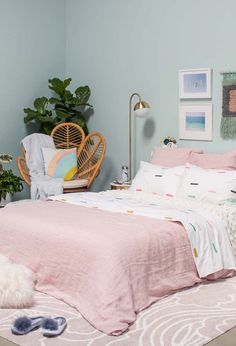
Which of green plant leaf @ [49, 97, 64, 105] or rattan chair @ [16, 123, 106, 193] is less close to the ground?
green plant leaf @ [49, 97, 64, 105]

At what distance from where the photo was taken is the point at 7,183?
215 inches

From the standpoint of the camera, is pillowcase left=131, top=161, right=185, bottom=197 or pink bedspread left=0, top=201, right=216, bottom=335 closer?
pink bedspread left=0, top=201, right=216, bottom=335

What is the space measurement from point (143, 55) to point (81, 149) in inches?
48.4

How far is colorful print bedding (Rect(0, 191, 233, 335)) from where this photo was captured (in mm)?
3014

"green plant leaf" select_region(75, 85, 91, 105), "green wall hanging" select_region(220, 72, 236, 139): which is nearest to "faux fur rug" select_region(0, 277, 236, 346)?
"green wall hanging" select_region(220, 72, 236, 139)

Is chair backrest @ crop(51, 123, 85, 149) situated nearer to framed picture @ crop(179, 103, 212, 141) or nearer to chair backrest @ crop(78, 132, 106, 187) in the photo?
chair backrest @ crop(78, 132, 106, 187)

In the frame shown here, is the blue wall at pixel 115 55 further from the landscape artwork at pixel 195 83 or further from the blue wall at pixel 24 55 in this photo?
the landscape artwork at pixel 195 83

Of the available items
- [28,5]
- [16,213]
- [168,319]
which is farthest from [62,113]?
[168,319]

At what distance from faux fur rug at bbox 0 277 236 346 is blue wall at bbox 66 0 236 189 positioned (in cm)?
201

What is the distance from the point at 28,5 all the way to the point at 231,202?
3398mm

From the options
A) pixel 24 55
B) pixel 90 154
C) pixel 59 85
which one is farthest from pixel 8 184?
pixel 24 55

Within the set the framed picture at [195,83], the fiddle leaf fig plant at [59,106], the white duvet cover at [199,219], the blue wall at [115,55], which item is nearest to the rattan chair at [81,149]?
the fiddle leaf fig plant at [59,106]

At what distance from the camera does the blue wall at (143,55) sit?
505 cm

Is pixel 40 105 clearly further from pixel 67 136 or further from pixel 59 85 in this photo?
pixel 67 136
